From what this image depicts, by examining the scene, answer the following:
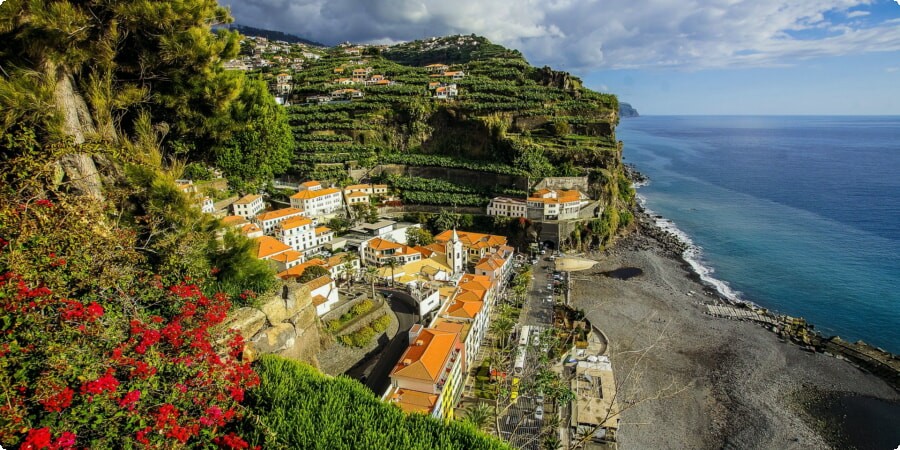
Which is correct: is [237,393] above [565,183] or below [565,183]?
above

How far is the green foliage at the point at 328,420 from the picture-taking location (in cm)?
553

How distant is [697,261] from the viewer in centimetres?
3734

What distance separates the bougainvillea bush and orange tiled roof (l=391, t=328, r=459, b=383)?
10277 millimetres

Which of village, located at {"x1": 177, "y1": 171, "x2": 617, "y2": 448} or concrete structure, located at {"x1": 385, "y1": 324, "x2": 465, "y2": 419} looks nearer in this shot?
concrete structure, located at {"x1": 385, "y1": 324, "x2": 465, "y2": 419}

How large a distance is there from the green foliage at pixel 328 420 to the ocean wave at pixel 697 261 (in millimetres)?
31196

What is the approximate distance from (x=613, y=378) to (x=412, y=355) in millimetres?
10301

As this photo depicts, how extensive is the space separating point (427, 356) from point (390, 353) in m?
3.06

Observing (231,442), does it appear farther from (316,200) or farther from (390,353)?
(316,200)

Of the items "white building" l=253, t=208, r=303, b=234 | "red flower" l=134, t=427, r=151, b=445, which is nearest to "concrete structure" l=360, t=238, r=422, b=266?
"white building" l=253, t=208, r=303, b=234

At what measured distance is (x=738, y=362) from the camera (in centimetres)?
2286

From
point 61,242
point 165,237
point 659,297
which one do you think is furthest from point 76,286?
point 659,297

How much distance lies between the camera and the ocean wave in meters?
31.2

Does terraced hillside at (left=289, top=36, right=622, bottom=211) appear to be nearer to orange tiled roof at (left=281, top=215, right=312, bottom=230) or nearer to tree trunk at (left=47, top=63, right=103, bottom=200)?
orange tiled roof at (left=281, top=215, right=312, bottom=230)

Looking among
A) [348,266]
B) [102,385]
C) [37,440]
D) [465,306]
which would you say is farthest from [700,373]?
[37,440]
